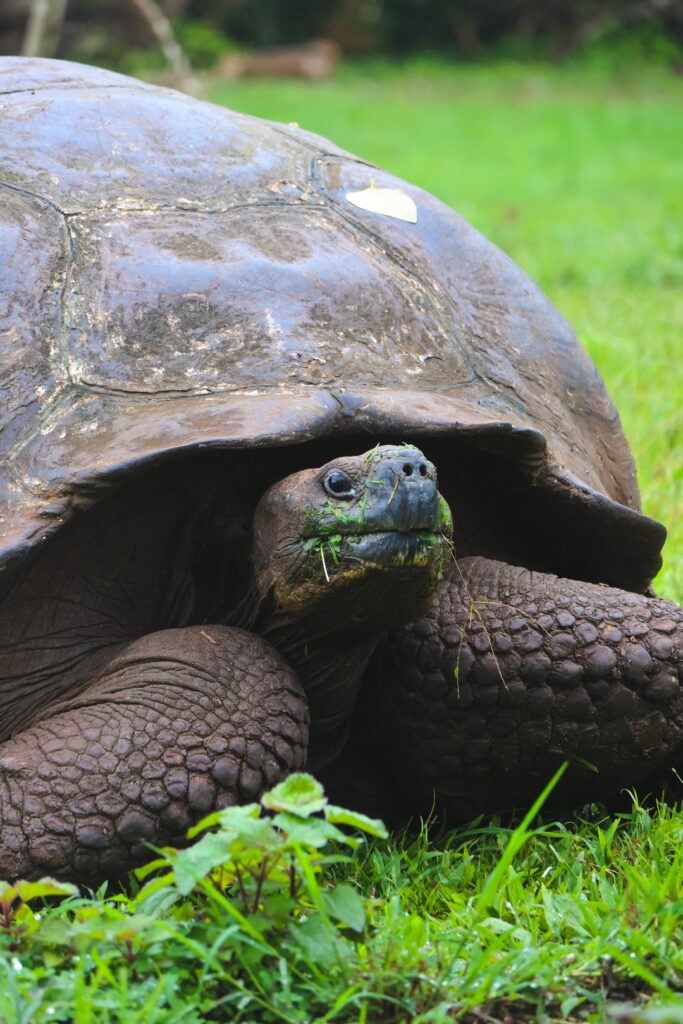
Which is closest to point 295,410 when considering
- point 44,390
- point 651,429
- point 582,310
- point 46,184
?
point 44,390

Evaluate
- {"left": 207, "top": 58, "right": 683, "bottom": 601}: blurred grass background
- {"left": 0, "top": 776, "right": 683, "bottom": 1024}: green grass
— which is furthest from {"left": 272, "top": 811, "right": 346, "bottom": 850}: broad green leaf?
{"left": 207, "top": 58, "right": 683, "bottom": 601}: blurred grass background

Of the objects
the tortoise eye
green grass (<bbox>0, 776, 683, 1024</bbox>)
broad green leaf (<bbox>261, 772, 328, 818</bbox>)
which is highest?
the tortoise eye

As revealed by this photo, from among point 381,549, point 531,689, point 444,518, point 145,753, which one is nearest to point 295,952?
point 145,753

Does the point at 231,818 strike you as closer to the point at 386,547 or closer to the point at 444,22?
the point at 386,547

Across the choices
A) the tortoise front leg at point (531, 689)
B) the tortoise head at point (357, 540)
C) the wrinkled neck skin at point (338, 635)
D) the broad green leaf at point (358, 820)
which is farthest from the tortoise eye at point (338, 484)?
the broad green leaf at point (358, 820)

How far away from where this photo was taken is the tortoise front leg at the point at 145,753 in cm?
230

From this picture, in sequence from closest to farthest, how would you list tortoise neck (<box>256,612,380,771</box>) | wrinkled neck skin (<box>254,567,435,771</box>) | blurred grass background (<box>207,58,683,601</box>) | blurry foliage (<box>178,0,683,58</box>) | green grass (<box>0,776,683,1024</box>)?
1. green grass (<box>0,776,683,1024</box>)
2. wrinkled neck skin (<box>254,567,435,771</box>)
3. tortoise neck (<box>256,612,380,771</box>)
4. blurred grass background (<box>207,58,683,601</box>)
5. blurry foliage (<box>178,0,683,58</box>)

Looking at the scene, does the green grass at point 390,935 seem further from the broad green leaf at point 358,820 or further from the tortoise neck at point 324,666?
the tortoise neck at point 324,666

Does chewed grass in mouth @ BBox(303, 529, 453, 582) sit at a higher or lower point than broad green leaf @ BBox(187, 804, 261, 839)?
higher

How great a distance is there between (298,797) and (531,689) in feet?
2.72

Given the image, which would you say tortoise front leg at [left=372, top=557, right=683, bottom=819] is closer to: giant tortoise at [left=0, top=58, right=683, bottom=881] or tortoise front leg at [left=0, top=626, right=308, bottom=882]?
giant tortoise at [left=0, top=58, right=683, bottom=881]

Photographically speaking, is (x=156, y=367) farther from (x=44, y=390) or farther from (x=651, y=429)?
(x=651, y=429)

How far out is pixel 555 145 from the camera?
14852 millimetres

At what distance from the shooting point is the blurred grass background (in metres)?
5.46
